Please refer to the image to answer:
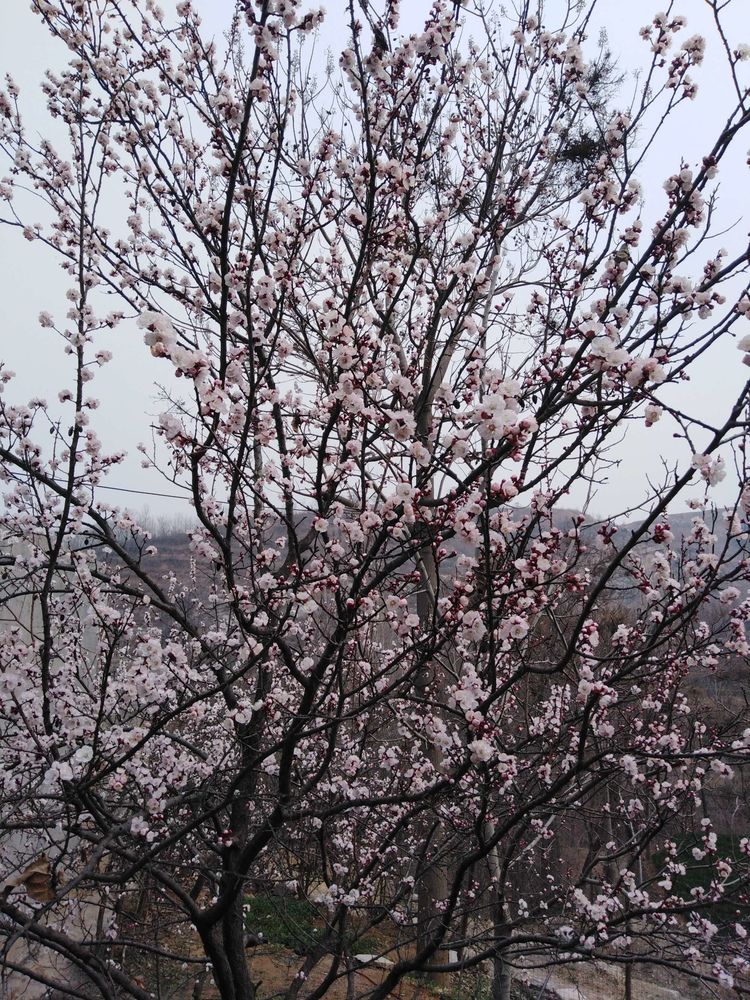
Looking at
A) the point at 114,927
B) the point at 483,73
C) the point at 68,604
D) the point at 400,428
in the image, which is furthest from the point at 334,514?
the point at 114,927

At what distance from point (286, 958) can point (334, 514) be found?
6720 mm

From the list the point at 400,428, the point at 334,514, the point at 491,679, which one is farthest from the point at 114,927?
the point at 400,428

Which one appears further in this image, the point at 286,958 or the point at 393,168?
the point at 286,958

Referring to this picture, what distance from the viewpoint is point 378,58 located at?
10.2ft

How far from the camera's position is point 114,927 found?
559 centimetres

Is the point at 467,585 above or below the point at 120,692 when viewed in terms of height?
above

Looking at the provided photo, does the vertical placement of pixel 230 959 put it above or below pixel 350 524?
below

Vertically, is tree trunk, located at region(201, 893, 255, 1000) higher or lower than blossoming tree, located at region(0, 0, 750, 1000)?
lower

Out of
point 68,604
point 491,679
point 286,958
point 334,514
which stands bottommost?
point 286,958

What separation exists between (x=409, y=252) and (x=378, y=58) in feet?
4.16

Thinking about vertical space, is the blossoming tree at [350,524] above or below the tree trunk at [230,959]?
above

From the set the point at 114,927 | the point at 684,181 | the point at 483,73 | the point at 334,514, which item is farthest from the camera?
the point at 114,927

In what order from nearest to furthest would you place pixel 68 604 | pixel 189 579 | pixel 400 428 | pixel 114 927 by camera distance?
pixel 400 428 → pixel 68 604 → pixel 114 927 → pixel 189 579

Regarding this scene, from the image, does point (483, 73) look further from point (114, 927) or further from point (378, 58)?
point (114, 927)
